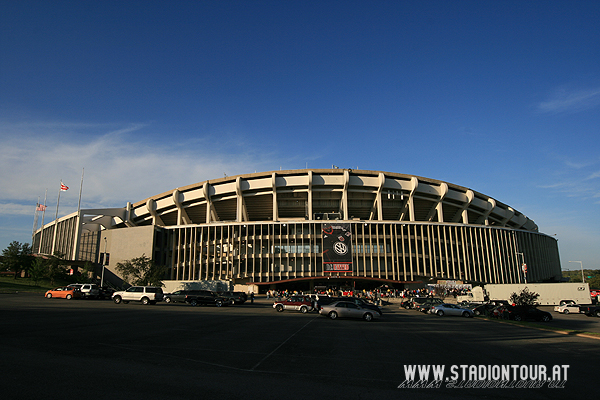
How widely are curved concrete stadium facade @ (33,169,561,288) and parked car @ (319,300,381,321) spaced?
38.9 metres

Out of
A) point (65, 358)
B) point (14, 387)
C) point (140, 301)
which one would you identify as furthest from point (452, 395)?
point (140, 301)

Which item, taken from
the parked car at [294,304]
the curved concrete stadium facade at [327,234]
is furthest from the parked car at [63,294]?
the curved concrete stadium facade at [327,234]

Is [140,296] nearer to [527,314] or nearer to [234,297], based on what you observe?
[234,297]

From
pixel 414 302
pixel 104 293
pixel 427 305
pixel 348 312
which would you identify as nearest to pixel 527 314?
pixel 427 305

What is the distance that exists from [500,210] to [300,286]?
148 feet

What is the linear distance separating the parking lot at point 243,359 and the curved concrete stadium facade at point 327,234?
5001 centimetres

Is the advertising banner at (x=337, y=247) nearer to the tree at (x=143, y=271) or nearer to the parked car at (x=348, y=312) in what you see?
the tree at (x=143, y=271)

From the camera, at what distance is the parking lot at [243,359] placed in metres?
7.14

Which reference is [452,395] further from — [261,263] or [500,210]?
[500,210]

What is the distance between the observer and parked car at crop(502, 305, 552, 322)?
2639 centimetres

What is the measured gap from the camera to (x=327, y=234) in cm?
6456

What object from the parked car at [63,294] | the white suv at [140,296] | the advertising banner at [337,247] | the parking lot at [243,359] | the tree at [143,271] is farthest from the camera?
the advertising banner at [337,247]

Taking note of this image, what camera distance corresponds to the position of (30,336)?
40.7 ft

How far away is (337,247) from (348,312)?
131ft
